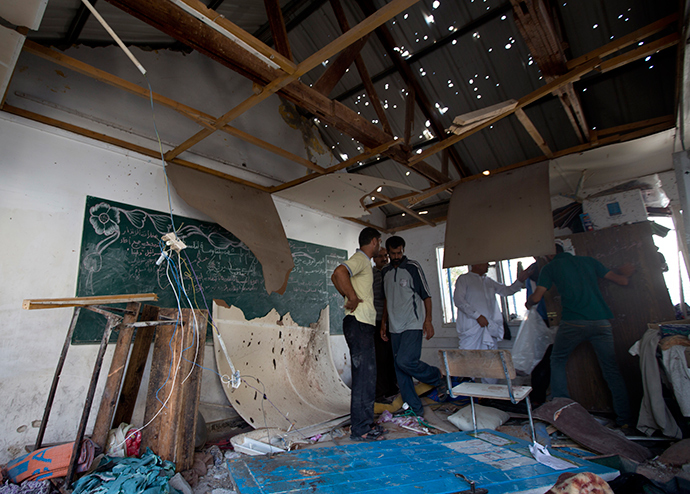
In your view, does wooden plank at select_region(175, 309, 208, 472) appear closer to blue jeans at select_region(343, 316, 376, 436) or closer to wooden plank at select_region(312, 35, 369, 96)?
blue jeans at select_region(343, 316, 376, 436)

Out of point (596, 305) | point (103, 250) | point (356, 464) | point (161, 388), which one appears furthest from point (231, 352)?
point (596, 305)

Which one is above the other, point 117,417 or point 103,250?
point 103,250

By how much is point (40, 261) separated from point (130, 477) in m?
1.91

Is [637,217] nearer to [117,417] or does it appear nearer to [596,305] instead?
[596,305]

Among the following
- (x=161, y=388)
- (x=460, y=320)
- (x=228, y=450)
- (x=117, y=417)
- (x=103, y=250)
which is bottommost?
(x=228, y=450)

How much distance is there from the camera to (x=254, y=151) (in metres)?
4.68

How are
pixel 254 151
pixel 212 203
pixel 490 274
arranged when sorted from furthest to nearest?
pixel 490 274 → pixel 254 151 → pixel 212 203

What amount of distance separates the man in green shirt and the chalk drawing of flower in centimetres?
417

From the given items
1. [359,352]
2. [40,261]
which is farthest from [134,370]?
[359,352]

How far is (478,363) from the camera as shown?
8.65ft

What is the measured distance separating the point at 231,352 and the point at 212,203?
5.10 ft

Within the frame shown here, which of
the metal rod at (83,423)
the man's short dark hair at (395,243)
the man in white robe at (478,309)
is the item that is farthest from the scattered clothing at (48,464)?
the man in white robe at (478,309)

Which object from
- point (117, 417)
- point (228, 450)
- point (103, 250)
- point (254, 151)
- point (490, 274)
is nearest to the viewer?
point (117, 417)

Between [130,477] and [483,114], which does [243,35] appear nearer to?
[483,114]
